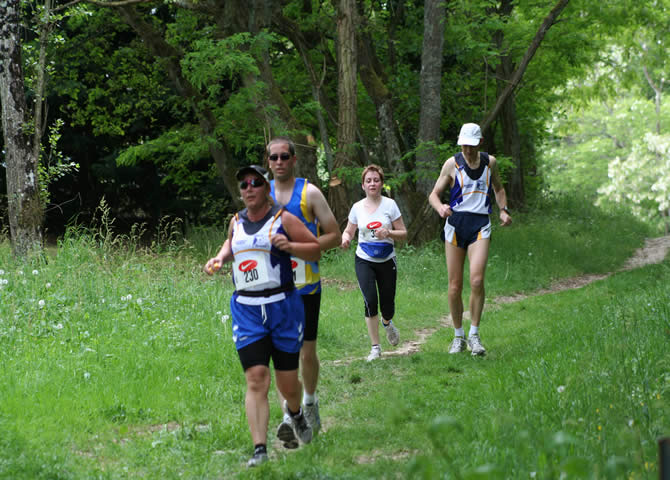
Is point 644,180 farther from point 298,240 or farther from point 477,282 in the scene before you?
point 298,240

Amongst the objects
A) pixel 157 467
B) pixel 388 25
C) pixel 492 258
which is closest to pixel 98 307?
pixel 157 467

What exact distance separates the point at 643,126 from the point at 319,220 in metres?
45.5

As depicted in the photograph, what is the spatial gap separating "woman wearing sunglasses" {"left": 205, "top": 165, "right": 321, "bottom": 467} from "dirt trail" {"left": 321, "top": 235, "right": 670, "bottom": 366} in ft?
12.6

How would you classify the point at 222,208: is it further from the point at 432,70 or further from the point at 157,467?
the point at 157,467

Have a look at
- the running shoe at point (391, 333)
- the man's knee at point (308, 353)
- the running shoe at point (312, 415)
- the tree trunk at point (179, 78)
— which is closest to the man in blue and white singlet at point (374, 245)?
the running shoe at point (391, 333)

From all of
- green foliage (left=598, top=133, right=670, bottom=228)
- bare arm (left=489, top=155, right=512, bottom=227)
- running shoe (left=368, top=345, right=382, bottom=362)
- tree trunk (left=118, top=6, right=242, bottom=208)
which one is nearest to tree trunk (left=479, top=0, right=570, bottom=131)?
tree trunk (left=118, top=6, right=242, bottom=208)

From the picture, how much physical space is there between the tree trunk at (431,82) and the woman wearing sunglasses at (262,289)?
13.0 metres


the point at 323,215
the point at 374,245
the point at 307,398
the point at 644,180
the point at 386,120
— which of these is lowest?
the point at 644,180

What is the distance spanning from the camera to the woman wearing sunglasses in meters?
4.62

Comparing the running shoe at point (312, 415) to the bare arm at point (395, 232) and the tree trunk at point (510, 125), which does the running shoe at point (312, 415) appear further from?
the tree trunk at point (510, 125)

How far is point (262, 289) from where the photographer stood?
4.65 metres

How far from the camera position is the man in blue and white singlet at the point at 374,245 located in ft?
27.1

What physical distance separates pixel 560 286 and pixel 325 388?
10.6 m

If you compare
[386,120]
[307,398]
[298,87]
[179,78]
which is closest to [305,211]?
[307,398]
